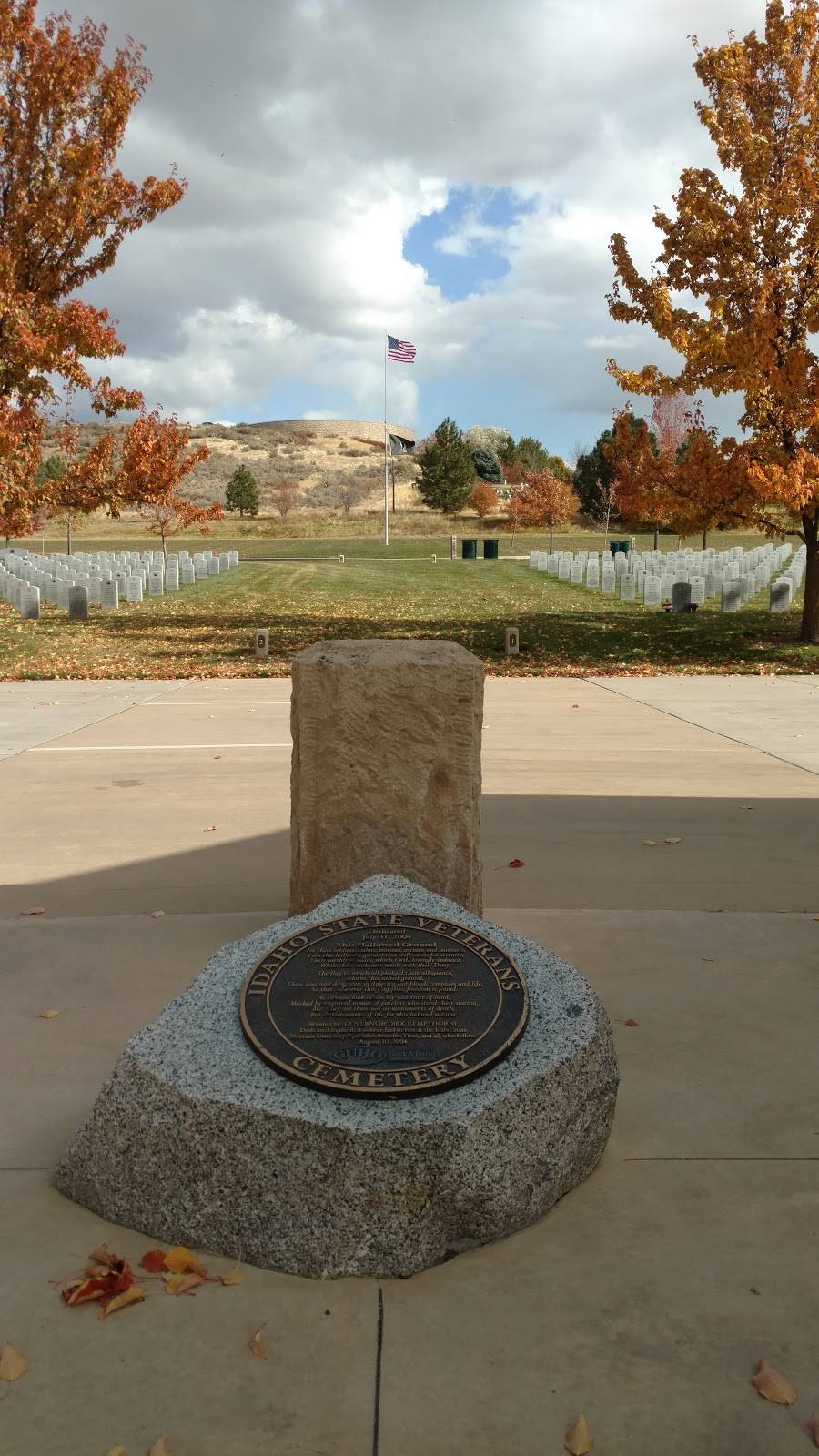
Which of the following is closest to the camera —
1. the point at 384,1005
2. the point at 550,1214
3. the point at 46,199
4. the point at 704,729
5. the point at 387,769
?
the point at 550,1214

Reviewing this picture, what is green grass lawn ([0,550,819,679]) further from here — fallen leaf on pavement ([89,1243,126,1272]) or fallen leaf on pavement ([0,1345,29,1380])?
fallen leaf on pavement ([0,1345,29,1380])

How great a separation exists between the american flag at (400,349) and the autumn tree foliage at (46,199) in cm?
3242

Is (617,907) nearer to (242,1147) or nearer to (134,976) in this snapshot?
(134,976)

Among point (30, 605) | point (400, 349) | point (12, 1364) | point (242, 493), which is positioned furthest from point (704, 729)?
point (242, 493)

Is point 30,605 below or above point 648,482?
below

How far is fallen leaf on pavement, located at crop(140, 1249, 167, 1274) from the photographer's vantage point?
9.03 ft

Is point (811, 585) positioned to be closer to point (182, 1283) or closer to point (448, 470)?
point (182, 1283)

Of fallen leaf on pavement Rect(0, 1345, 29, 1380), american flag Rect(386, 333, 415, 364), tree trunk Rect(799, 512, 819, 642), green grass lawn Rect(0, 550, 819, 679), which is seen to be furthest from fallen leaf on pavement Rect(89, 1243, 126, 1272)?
american flag Rect(386, 333, 415, 364)

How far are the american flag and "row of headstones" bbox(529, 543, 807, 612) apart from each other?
12.5 meters

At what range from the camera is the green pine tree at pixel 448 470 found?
75.1 metres

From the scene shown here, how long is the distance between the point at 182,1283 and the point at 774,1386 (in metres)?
1.31

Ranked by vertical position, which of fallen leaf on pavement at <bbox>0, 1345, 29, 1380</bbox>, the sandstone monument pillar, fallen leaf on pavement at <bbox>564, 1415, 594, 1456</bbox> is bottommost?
fallen leaf on pavement at <bbox>0, 1345, 29, 1380</bbox>

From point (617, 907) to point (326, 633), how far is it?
1409 cm

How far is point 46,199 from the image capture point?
16.2 m
